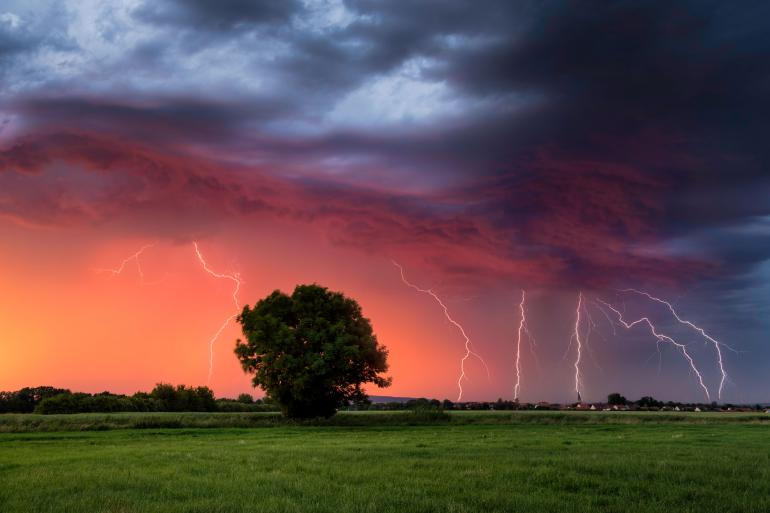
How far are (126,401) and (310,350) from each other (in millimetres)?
52444

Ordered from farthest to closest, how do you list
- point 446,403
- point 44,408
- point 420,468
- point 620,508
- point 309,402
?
1. point 446,403
2. point 44,408
3. point 309,402
4. point 420,468
5. point 620,508

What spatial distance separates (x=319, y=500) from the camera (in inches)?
507

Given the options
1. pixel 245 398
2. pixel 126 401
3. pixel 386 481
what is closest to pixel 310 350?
pixel 386 481

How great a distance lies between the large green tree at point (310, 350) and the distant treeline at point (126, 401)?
2538 cm

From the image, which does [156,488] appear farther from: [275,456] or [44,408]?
[44,408]

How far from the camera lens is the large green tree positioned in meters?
60.2

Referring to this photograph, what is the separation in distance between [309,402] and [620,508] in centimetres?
5229

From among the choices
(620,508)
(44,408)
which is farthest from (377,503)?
(44,408)

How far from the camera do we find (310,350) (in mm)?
61094

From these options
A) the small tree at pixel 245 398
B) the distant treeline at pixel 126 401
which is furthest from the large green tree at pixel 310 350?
the small tree at pixel 245 398

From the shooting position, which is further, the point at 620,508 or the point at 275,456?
the point at 275,456

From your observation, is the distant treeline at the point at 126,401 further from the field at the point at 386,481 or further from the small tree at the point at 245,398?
the field at the point at 386,481

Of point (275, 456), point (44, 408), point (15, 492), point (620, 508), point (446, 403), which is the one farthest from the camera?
point (446, 403)

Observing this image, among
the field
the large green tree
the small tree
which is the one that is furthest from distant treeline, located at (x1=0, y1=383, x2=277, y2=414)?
the field
